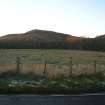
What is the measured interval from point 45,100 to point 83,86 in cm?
523

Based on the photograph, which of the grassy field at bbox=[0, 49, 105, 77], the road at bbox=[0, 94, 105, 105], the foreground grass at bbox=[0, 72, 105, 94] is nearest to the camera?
the road at bbox=[0, 94, 105, 105]

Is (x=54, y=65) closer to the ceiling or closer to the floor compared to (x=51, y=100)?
closer to the ceiling

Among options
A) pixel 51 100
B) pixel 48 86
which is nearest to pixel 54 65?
pixel 48 86

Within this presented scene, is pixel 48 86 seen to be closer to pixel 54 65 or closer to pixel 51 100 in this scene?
pixel 51 100

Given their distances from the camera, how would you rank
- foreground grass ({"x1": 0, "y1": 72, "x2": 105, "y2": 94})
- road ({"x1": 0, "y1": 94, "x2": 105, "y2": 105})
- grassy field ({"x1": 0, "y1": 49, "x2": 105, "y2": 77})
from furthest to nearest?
1. grassy field ({"x1": 0, "y1": 49, "x2": 105, "y2": 77})
2. foreground grass ({"x1": 0, "y1": 72, "x2": 105, "y2": 94})
3. road ({"x1": 0, "y1": 94, "x2": 105, "y2": 105})

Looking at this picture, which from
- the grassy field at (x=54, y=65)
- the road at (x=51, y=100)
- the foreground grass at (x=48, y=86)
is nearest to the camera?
the road at (x=51, y=100)

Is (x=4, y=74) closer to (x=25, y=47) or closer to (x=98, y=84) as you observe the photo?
(x=98, y=84)

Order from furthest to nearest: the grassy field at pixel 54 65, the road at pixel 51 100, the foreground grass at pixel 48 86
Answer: the grassy field at pixel 54 65 < the foreground grass at pixel 48 86 < the road at pixel 51 100

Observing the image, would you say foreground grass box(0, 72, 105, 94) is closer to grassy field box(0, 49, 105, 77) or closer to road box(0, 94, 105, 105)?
grassy field box(0, 49, 105, 77)

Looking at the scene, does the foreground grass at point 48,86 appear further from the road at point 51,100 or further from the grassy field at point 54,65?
the road at point 51,100

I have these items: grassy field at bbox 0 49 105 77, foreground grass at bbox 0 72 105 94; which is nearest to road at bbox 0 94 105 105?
foreground grass at bbox 0 72 105 94

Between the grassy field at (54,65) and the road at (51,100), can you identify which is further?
the grassy field at (54,65)

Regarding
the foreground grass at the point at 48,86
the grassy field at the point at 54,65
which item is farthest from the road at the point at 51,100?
the grassy field at the point at 54,65

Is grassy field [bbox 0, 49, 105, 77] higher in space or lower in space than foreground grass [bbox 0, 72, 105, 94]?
higher
